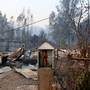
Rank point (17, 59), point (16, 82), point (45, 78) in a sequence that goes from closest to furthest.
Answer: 1. point (45, 78)
2. point (16, 82)
3. point (17, 59)

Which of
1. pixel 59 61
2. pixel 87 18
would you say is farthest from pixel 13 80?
pixel 87 18

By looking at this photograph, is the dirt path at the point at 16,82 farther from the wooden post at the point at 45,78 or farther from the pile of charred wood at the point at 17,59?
the pile of charred wood at the point at 17,59

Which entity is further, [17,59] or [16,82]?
[17,59]

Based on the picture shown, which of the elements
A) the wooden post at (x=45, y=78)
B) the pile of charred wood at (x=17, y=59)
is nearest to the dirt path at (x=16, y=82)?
the wooden post at (x=45, y=78)

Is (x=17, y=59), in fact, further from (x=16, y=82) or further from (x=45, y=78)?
(x=45, y=78)

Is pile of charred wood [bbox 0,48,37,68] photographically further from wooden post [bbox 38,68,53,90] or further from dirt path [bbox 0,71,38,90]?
wooden post [bbox 38,68,53,90]

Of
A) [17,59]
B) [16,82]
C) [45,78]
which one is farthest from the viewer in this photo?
[17,59]

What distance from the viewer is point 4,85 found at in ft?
30.4

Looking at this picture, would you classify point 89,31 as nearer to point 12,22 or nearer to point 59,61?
point 59,61

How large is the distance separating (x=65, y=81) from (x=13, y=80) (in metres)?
4.38

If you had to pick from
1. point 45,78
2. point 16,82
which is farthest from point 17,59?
point 45,78

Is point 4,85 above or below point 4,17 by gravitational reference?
below

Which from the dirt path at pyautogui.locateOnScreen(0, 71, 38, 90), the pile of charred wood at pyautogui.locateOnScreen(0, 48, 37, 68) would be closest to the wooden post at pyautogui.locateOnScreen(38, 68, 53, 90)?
the dirt path at pyautogui.locateOnScreen(0, 71, 38, 90)

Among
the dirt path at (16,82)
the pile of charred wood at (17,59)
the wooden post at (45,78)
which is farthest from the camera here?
the pile of charred wood at (17,59)
